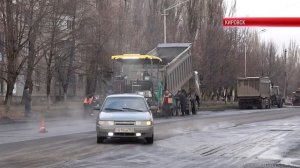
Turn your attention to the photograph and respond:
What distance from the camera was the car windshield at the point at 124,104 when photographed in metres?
16.7

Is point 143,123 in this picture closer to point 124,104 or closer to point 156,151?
point 124,104

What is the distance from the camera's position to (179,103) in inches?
1425

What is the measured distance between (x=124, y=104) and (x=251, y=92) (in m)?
38.5

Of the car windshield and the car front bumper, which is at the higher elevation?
the car windshield

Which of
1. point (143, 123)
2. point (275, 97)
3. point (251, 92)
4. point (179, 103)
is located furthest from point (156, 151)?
point (275, 97)

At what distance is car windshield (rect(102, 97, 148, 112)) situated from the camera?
16.7 meters

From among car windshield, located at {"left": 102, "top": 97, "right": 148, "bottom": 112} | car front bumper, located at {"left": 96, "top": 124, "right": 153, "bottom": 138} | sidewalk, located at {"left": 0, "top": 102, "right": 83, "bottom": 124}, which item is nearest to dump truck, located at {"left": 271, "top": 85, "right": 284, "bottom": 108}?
sidewalk, located at {"left": 0, "top": 102, "right": 83, "bottom": 124}

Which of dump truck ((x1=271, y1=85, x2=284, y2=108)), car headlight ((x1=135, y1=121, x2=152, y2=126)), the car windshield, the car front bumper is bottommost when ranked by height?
dump truck ((x1=271, y1=85, x2=284, y2=108))

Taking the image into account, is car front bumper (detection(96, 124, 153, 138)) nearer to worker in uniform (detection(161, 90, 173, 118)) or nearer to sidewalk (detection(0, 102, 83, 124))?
sidewalk (detection(0, 102, 83, 124))

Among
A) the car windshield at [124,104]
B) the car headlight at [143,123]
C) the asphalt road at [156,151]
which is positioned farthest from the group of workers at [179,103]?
the car headlight at [143,123]

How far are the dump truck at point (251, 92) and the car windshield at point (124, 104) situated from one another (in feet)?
124

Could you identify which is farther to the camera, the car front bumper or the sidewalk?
the sidewalk

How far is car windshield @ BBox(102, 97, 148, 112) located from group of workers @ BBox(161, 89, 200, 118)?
50.1ft

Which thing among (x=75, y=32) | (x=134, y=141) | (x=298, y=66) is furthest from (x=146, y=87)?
(x=298, y=66)
